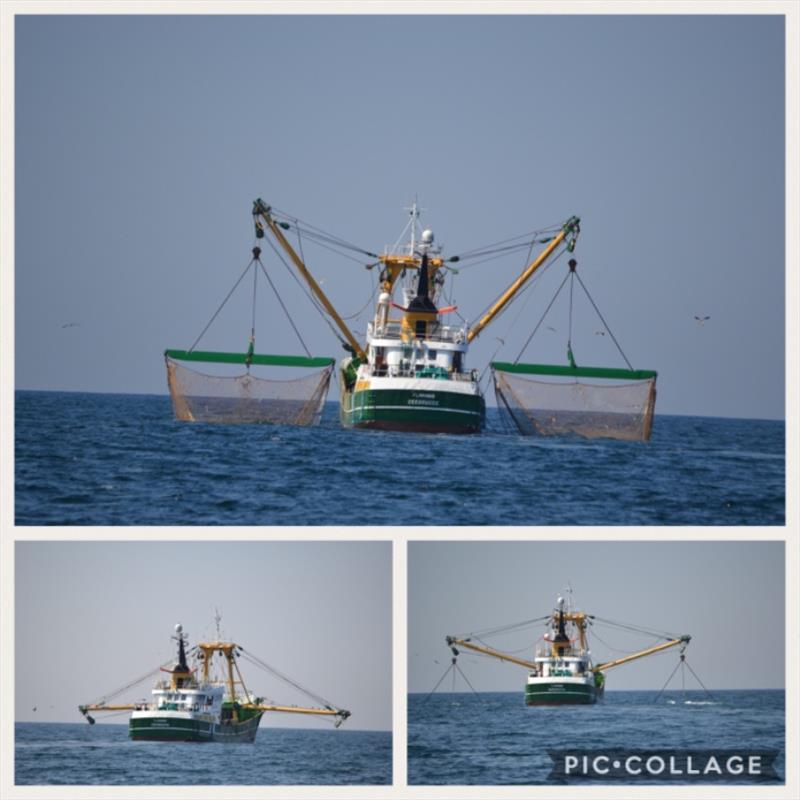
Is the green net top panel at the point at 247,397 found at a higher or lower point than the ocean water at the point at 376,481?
higher

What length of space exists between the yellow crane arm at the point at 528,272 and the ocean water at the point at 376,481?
21.1 feet

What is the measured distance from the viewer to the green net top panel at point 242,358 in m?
61.3

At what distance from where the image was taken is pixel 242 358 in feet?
202

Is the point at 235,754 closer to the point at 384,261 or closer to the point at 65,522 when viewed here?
the point at 65,522

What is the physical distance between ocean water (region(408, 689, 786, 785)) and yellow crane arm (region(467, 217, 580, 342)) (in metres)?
16.6

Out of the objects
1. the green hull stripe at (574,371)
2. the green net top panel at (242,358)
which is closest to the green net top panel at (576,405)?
the green hull stripe at (574,371)

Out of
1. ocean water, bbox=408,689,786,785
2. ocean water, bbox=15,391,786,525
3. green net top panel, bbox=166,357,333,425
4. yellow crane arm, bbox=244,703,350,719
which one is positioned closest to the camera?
ocean water, bbox=408,689,786,785

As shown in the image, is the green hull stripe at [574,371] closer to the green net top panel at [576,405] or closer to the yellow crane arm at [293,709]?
the green net top panel at [576,405]

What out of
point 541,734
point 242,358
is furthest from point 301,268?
point 541,734

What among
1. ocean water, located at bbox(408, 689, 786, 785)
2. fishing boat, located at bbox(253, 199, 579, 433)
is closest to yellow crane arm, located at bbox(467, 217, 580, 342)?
fishing boat, located at bbox(253, 199, 579, 433)

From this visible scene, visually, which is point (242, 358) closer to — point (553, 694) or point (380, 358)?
point (380, 358)

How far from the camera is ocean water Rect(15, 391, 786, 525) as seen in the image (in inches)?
1547

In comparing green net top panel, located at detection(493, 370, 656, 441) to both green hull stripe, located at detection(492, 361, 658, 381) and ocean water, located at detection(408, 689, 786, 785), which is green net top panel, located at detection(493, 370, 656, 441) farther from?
ocean water, located at detection(408, 689, 786, 785)

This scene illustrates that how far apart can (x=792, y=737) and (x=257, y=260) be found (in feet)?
117
